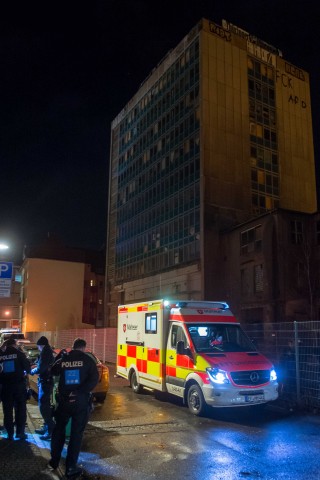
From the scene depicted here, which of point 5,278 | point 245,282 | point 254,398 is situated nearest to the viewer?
point 254,398

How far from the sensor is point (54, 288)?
243ft

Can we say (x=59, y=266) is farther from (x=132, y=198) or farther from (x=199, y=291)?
(x=199, y=291)

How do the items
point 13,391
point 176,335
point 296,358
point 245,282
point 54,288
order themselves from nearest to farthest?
point 13,391 < point 296,358 < point 176,335 < point 245,282 < point 54,288

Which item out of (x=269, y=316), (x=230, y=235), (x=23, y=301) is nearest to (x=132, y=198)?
(x=230, y=235)

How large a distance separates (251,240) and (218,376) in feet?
93.4

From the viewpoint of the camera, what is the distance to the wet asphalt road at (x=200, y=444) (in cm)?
610

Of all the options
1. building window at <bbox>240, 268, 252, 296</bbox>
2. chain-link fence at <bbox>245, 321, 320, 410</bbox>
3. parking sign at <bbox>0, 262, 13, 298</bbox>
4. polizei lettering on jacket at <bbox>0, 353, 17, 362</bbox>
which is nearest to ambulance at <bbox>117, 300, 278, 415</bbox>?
chain-link fence at <bbox>245, 321, 320, 410</bbox>

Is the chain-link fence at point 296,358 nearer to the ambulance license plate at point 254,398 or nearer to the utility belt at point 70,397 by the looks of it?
the ambulance license plate at point 254,398

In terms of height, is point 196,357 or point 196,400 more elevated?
point 196,357

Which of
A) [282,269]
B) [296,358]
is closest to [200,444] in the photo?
[296,358]

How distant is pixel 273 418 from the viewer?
32.2 feet

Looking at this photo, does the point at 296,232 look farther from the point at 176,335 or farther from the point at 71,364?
the point at 71,364

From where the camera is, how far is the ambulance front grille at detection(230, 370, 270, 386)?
9555 millimetres

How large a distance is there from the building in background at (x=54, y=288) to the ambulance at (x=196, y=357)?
197 ft
